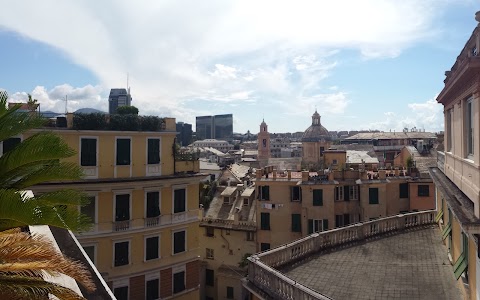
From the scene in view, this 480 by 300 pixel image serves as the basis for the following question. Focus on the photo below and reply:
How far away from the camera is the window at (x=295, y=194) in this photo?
35.3 m

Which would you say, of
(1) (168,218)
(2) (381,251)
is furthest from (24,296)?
(1) (168,218)

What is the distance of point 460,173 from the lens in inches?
420

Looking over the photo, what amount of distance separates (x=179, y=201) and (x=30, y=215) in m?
21.5

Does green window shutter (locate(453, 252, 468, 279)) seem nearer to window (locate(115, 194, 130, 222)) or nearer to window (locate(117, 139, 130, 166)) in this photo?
window (locate(115, 194, 130, 222))

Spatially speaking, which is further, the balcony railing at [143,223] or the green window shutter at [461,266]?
the balcony railing at [143,223]

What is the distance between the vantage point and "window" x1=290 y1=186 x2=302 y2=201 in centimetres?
3531

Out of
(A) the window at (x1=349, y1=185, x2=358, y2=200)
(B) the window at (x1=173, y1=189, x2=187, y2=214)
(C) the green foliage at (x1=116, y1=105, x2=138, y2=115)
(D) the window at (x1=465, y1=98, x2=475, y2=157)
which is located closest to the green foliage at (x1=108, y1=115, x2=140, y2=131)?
(C) the green foliage at (x1=116, y1=105, x2=138, y2=115)

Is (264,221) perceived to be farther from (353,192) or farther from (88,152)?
(88,152)

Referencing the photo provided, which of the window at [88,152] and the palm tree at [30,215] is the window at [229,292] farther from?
the palm tree at [30,215]

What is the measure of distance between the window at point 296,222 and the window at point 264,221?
7.80 ft

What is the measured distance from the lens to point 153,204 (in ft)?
82.1

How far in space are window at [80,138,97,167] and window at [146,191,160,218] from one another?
12.9 ft

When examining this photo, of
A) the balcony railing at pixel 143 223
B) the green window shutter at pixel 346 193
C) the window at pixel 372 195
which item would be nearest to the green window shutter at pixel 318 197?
the green window shutter at pixel 346 193

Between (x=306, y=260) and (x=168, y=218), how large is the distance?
44.6ft
